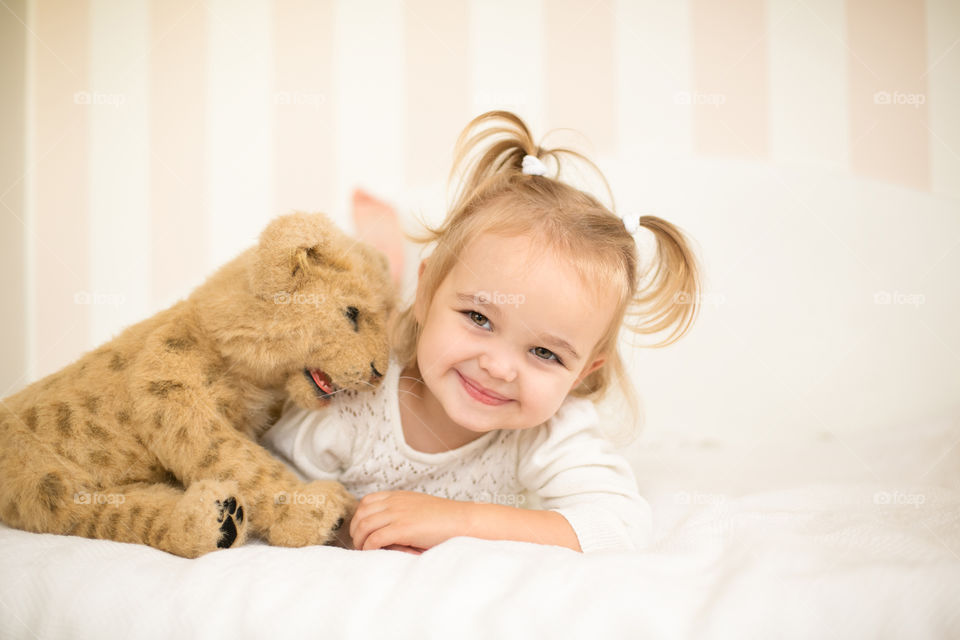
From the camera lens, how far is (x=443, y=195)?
1.64 m

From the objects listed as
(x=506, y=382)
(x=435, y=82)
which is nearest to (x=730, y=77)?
(x=435, y=82)

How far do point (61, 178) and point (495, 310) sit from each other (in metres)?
1.36

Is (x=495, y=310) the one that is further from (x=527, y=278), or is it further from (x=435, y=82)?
(x=435, y=82)

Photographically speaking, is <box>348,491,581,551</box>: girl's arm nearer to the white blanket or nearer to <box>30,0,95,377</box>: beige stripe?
the white blanket

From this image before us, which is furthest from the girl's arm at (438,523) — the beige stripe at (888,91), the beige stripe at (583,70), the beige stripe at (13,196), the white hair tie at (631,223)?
the beige stripe at (888,91)

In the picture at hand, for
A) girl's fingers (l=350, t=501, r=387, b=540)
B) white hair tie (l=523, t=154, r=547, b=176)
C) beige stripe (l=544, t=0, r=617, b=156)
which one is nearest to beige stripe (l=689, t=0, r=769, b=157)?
beige stripe (l=544, t=0, r=617, b=156)

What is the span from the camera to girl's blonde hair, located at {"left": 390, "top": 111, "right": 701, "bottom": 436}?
0.99 metres

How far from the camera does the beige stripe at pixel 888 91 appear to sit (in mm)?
1733

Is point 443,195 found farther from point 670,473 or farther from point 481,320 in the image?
point 670,473

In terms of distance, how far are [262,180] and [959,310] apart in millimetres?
1810

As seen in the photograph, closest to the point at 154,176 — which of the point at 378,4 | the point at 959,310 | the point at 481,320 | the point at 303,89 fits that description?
the point at 303,89

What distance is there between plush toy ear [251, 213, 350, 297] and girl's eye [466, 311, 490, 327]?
0.71 feet

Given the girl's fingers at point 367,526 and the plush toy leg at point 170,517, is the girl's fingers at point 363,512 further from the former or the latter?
the plush toy leg at point 170,517

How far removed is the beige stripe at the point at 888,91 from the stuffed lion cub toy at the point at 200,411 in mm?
1527
